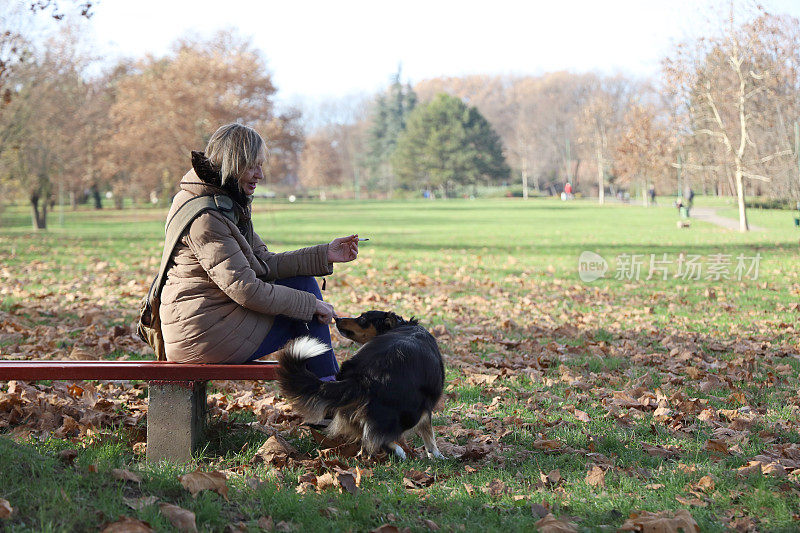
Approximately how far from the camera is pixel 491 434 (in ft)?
14.3

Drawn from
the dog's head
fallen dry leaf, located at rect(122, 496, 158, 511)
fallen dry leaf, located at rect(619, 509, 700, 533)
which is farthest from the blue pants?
fallen dry leaf, located at rect(619, 509, 700, 533)

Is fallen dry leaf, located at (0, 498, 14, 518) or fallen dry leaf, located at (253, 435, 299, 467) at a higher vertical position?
fallen dry leaf, located at (0, 498, 14, 518)

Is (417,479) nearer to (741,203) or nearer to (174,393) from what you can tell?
(174,393)

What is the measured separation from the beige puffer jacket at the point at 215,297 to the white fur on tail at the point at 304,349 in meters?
0.32

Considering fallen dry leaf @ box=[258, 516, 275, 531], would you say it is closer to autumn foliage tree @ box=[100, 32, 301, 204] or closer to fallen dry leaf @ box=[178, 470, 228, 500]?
fallen dry leaf @ box=[178, 470, 228, 500]

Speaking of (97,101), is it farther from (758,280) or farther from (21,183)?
(758,280)

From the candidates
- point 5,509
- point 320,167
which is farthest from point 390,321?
point 320,167

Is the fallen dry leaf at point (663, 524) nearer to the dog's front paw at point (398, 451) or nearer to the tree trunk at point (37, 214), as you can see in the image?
the dog's front paw at point (398, 451)

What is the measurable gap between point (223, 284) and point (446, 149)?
8590cm

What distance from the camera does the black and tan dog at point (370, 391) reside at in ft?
11.7

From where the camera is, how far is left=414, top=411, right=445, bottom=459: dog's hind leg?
12.6ft

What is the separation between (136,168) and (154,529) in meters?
42.9

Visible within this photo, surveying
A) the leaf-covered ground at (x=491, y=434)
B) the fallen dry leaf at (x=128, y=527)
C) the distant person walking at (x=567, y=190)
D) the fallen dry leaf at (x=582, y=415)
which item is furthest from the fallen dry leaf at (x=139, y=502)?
the distant person walking at (x=567, y=190)

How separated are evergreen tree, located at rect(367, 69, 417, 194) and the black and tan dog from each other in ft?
308
